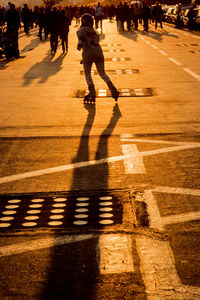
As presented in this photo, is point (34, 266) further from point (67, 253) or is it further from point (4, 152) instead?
point (4, 152)

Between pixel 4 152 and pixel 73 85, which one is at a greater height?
pixel 4 152

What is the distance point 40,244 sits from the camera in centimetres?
439

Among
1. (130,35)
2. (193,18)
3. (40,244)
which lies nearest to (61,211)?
(40,244)

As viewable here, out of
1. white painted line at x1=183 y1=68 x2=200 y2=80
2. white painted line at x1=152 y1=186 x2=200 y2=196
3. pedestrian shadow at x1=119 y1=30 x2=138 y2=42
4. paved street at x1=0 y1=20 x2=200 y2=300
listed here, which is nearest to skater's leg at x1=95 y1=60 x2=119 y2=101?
paved street at x1=0 y1=20 x2=200 y2=300

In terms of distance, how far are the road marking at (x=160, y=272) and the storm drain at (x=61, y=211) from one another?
1.97 feet

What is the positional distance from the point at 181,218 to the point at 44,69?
13.0 metres

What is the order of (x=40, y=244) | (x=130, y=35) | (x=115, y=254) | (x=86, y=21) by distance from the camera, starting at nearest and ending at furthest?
(x=115, y=254) < (x=40, y=244) < (x=86, y=21) < (x=130, y=35)

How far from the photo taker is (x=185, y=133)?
830cm

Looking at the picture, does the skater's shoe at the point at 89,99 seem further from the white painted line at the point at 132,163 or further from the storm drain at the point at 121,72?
the storm drain at the point at 121,72

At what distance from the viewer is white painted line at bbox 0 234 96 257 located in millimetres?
4289

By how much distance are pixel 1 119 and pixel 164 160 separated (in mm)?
3960

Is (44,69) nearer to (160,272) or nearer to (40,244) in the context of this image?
(40,244)

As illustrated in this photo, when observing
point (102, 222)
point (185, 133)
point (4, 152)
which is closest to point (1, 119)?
point (4, 152)

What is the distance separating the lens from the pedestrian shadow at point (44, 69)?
1506 centimetres
